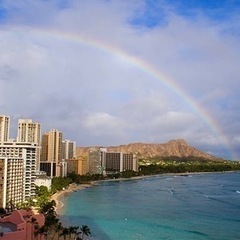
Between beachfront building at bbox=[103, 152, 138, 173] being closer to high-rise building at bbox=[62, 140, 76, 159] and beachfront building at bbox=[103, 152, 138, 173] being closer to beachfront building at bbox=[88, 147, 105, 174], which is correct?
high-rise building at bbox=[62, 140, 76, 159]

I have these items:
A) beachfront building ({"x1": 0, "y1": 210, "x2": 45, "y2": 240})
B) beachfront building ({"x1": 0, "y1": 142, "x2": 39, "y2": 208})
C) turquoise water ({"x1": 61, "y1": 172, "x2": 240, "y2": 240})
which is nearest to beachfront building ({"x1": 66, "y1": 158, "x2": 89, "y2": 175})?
turquoise water ({"x1": 61, "y1": 172, "x2": 240, "y2": 240})

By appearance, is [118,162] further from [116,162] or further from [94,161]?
[94,161]

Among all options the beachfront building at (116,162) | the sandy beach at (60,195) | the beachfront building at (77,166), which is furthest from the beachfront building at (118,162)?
the sandy beach at (60,195)

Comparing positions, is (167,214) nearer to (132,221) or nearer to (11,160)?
(132,221)

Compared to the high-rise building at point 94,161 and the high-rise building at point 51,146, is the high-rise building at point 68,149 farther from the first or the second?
the high-rise building at point 51,146

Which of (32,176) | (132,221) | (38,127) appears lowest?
(132,221)

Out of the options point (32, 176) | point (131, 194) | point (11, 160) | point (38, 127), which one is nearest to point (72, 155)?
point (38, 127)
